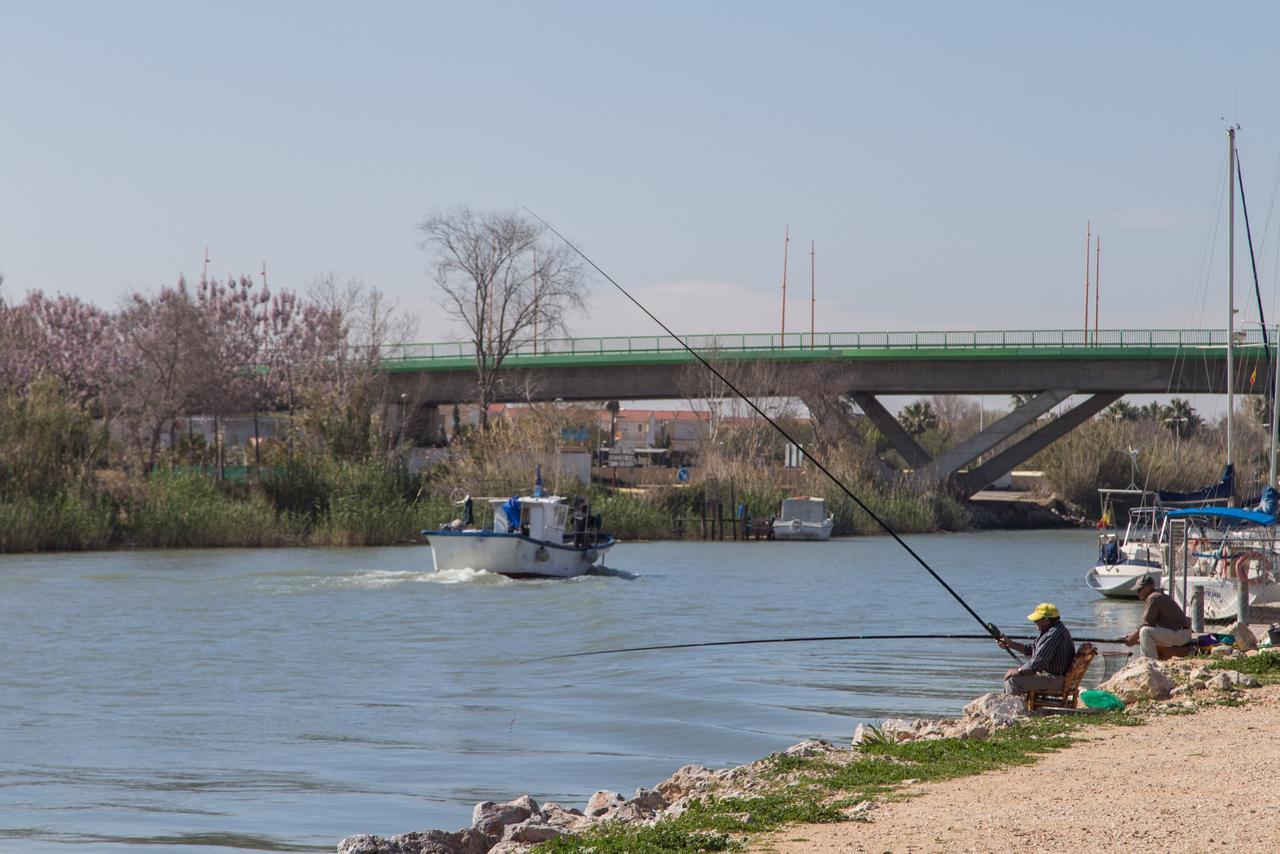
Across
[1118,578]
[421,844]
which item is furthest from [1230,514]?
[421,844]

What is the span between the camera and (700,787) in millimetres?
11836

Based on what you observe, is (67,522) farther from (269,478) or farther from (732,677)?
(732,677)

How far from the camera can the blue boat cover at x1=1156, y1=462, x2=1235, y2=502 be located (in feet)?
133

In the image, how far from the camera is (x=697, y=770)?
1269cm

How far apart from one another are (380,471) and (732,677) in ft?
119

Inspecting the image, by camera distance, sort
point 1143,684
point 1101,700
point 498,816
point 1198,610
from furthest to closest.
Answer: point 1198,610
point 1143,684
point 1101,700
point 498,816

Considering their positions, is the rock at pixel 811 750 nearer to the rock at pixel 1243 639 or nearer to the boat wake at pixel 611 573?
the rock at pixel 1243 639

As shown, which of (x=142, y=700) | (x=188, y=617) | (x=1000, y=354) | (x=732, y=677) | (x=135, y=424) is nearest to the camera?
(x=142, y=700)

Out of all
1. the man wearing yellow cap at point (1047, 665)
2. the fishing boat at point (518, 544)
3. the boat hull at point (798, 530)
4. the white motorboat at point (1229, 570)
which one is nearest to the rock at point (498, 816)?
the man wearing yellow cap at point (1047, 665)

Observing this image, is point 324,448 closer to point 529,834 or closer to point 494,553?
point 494,553

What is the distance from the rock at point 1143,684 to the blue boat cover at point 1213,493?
80.6 feet

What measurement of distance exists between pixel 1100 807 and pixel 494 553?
1335 inches

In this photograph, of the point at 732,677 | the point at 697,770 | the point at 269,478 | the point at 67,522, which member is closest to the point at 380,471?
the point at 269,478

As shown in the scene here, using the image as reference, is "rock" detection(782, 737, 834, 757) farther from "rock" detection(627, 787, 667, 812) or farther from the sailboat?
the sailboat
